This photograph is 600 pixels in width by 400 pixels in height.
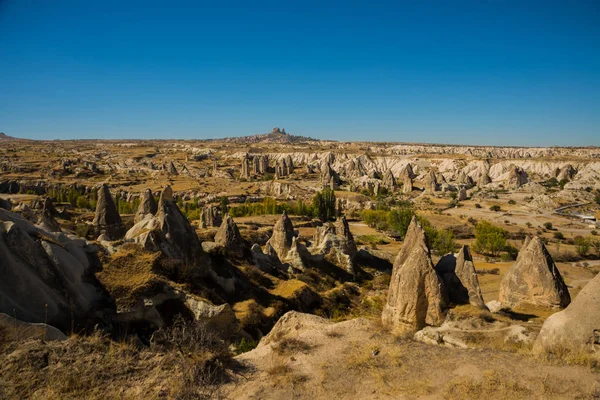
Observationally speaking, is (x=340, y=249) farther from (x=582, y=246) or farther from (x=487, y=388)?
(x=582, y=246)

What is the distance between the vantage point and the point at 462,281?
1183cm

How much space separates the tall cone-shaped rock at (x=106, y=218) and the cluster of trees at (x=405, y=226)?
74.2 ft

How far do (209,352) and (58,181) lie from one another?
7986 cm

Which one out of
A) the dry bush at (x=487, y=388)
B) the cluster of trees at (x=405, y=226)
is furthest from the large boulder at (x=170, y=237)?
the cluster of trees at (x=405, y=226)

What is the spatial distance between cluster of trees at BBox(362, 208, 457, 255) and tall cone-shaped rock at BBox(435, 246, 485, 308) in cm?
1694

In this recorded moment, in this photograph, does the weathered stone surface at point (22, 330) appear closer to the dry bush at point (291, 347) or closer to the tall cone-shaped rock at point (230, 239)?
the dry bush at point (291, 347)

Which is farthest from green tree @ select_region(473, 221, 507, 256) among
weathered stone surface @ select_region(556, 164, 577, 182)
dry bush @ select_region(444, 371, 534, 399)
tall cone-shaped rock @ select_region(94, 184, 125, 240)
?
weathered stone surface @ select_region(556, 164, 577, 182)

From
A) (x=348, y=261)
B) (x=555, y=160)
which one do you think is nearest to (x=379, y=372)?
(x=348, y=261)

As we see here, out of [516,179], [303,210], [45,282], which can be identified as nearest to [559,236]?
[303,210]

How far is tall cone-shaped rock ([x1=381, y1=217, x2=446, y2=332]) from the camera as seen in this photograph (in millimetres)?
9539

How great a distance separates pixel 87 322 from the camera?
8406mm

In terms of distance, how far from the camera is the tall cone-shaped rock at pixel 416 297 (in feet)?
31.3

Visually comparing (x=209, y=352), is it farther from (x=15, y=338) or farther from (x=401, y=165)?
(x=401, y=165)

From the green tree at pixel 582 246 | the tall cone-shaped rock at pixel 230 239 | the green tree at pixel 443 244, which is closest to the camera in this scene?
the tall cone-shaped rock at pixel 230 239
